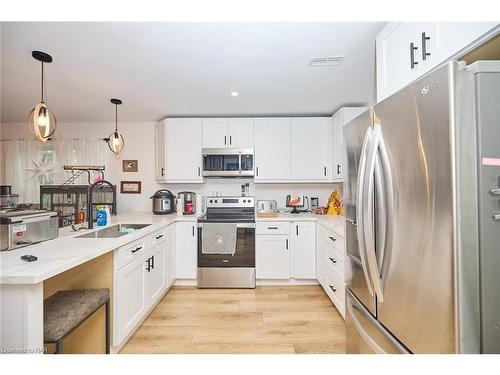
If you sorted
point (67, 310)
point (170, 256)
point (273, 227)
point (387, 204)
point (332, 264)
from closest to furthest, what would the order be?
point (387, 204)
point (67, 310)
point (332, 264)
point (170, 256)
point (273, 227)

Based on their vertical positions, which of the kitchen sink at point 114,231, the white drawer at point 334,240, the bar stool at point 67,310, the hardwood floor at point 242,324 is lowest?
the hardwood floor at point 242,324

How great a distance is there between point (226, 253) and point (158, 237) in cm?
85

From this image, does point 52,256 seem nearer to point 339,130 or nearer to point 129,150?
point 129,150

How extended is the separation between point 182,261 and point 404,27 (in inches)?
123

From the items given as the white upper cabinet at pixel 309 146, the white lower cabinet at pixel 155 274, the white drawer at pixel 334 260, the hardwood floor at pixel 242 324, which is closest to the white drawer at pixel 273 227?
the white drawer at pixel 334 260

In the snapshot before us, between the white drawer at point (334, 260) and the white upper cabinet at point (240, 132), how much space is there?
68.1 inches

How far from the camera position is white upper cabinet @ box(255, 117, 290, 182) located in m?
3.58

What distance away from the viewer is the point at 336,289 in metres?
A: 2.49

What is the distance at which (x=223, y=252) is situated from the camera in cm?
315

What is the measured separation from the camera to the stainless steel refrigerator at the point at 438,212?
828 millimetres

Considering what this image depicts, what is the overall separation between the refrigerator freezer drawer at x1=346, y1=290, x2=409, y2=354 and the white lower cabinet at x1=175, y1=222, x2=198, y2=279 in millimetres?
2098

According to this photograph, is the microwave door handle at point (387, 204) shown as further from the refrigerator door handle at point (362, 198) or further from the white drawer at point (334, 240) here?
the white drawer at point (334, 240)

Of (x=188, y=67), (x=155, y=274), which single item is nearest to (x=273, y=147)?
(x=188, y=67)
